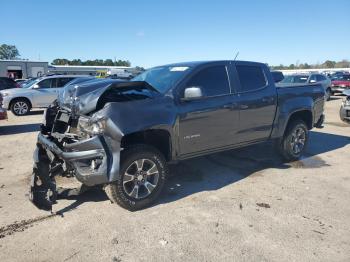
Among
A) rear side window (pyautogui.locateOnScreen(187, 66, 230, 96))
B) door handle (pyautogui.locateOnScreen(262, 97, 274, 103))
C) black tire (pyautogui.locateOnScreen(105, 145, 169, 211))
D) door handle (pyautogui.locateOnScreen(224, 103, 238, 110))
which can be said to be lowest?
black tire (pyautogui.locateOnScreen(105, 145, 169, 211))

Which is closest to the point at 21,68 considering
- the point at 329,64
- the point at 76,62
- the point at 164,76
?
the point at 164,76

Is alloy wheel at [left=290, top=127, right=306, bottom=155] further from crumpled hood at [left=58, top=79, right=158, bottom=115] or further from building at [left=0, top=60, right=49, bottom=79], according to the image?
building at [left=0, top=60, right=49, bottom=79]

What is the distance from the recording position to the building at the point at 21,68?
45656 millimetres

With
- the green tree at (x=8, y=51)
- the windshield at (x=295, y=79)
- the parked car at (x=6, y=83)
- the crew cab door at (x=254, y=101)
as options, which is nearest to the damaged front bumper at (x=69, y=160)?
the crew cab door at (x=254, y=101)

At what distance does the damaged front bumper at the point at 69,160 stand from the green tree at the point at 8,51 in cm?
14147

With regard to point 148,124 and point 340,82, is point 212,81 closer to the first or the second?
point 148,124

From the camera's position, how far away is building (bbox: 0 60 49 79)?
45.7m

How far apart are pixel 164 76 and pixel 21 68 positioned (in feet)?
154

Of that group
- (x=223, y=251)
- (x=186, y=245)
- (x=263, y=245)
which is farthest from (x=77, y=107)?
(x=263, y=245)

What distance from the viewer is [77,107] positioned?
4477 mm

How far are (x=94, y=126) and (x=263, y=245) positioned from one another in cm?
240

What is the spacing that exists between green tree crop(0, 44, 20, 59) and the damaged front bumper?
→ 141473mm

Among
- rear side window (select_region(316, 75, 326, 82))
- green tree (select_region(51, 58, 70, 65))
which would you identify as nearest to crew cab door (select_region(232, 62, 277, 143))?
rear side window (select_region(316, 75, 326, 82))

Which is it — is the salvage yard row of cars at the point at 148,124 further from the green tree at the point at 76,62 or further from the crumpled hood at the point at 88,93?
the green tree at the point at 76,62
